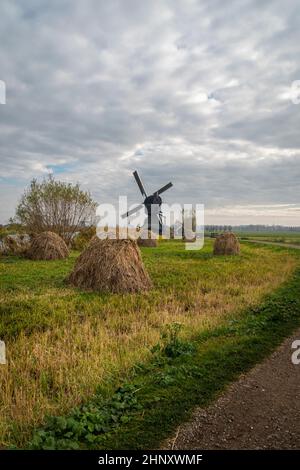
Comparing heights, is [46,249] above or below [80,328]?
above

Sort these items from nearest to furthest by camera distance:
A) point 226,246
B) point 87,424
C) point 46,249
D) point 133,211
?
point 87,424 < point 46,249 < point 226,246 < point 133,211

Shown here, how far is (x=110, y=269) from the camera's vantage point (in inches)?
501

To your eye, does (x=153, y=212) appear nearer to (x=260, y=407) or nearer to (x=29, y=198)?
(x=29, y=198)

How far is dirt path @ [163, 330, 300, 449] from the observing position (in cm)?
394

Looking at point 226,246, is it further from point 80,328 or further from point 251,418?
point 251,418

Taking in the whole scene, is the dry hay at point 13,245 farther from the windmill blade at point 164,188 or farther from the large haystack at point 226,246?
the windmill blade at point 164,188

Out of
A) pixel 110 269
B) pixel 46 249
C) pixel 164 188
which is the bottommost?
pixel 110 269

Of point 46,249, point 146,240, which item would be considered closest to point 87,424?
point 46,249

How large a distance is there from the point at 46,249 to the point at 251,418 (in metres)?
20.0

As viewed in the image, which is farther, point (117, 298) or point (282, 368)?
point (117, 298)
